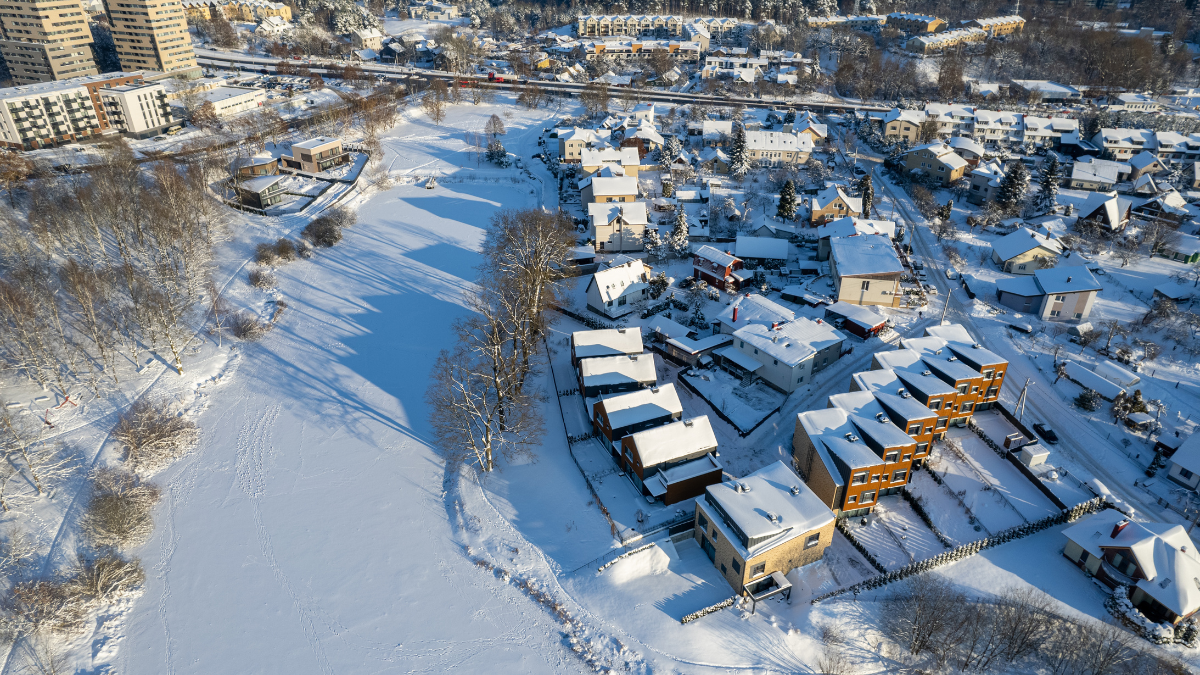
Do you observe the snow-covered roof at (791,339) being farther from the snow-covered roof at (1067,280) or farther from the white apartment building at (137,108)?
the white apartment building at (137,108)

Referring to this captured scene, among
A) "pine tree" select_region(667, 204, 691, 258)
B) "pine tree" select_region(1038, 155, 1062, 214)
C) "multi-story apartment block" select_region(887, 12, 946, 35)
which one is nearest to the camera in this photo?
"pine tree" select_region(667, 204, 691, 258)

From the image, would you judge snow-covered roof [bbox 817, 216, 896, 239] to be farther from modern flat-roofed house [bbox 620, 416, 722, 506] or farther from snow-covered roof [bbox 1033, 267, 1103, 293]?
modern flat-roofed house [bbox 620, 416, 722, 506]

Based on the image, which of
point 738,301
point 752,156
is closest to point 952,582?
point 738,301

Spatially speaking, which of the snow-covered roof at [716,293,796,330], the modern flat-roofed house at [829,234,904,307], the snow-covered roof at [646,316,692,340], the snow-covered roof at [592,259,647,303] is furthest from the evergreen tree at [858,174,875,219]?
the snow-covered roof at [646,316,692,340]

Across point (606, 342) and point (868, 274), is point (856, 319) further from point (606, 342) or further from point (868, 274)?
point (606, 342)

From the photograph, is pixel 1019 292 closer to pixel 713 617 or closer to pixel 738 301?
pixel 738 301

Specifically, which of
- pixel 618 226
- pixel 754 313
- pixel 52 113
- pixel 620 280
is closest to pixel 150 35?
pixel 52 113
